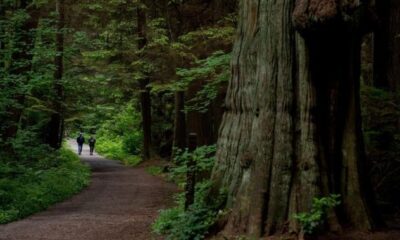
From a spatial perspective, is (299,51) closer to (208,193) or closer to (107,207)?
(208,193)

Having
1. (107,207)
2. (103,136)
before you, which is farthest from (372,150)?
(103,136)

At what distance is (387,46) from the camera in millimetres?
10633

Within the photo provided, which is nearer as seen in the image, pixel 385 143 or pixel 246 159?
pixel 246 159

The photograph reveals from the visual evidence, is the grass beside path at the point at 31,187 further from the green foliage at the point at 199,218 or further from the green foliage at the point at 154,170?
the green foliage at the point at 199,218

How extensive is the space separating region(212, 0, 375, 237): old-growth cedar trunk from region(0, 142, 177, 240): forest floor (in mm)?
2671

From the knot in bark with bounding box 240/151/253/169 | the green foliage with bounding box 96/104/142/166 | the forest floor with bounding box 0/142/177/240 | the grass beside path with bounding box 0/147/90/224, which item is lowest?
the forest floor with bounding box 0/142/177/240

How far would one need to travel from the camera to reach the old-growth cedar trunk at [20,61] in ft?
44.9

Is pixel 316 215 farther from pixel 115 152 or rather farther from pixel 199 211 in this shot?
pixel 115 152

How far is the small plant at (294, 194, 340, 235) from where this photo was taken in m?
5.91

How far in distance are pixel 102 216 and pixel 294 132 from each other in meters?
6.91

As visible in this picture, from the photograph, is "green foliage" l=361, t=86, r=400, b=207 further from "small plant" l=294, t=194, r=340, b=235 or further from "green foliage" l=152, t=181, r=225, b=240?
"green foliage" l=152, t=181, r=225, b=240

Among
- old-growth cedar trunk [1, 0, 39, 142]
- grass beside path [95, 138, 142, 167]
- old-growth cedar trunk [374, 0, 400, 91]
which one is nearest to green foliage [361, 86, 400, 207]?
old-growth cedar trunk [374, 0, 400, 91]

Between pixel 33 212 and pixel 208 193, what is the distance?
743cm

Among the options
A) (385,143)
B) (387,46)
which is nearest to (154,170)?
(387,46)
